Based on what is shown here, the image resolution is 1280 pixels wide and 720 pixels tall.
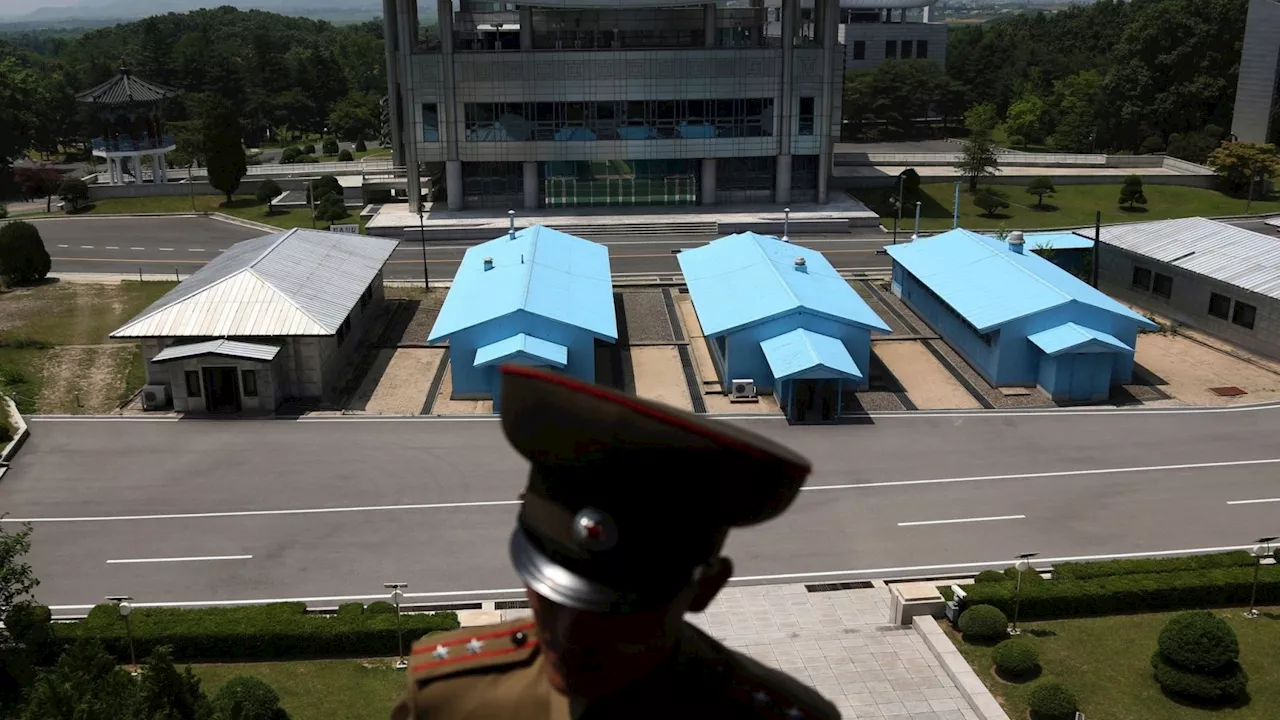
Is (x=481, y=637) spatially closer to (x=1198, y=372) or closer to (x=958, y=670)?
(x=958, y=670)

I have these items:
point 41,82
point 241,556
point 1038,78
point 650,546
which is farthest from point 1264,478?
point 41,82

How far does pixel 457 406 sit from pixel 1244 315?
28918 millimetres

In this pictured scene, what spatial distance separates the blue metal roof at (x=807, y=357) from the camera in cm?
3303

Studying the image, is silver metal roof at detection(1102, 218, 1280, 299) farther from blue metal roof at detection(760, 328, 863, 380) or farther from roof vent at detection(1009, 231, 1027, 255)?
blue metal roof at detection(760, 328, 863, 380)

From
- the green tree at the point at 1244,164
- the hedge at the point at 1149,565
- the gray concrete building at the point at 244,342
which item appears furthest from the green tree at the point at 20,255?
the green tree at the point at 1244,164

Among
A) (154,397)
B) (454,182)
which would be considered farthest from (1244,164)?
(154,397)

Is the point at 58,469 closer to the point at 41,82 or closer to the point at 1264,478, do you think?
the point at 1264,478

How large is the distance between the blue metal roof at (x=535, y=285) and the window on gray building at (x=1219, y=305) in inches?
910

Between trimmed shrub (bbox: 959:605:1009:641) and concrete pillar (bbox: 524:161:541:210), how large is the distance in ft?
152

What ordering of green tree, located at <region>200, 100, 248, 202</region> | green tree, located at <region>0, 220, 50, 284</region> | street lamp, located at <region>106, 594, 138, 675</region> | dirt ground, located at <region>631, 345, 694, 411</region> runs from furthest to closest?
1. green tree, located at <region>200, 100, 248, 202</region>
2. green tree, located at <region>0, 220, 50, 284</region>
3. dirt ground, located at <region>631, 345, 694, 411</region>
4. street lamp, located at <region>106, 594, 138, 675</region>

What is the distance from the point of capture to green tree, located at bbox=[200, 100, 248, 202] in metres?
66.1

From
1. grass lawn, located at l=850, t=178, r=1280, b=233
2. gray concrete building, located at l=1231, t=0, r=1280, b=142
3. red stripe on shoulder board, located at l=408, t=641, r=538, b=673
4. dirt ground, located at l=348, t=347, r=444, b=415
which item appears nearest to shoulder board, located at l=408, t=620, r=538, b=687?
red stripe on shoulder board, located at l=408, t=641, r=538, b=673

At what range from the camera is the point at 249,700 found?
17766 millimetres

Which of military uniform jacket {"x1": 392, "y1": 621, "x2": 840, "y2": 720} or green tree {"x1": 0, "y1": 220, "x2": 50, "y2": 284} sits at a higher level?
military uniform jacket {"x1": 392, "y1": 621, "x2": 840, "y2": 720}
